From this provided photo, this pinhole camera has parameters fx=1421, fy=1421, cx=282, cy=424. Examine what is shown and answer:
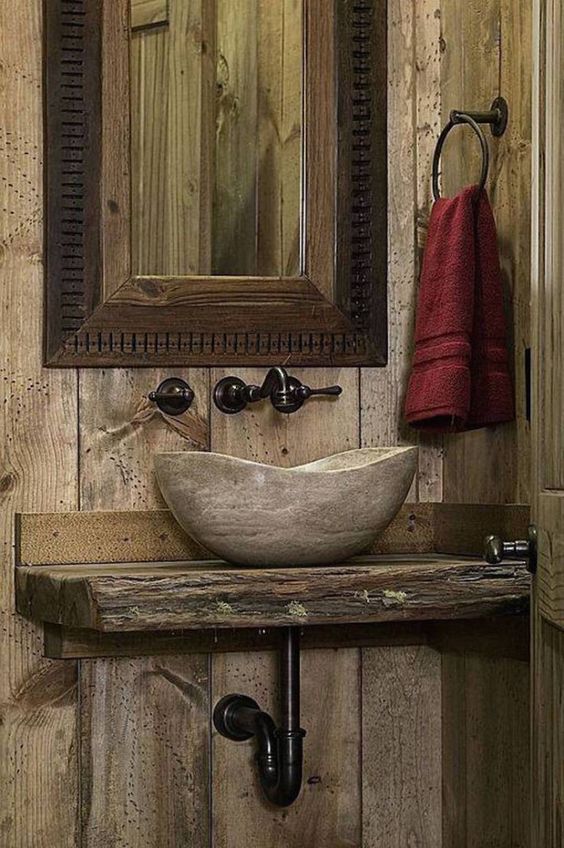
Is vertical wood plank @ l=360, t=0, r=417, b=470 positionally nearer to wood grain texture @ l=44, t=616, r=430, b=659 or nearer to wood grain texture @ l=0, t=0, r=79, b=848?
wood grain texture @ l=44, t=616, r=430, b=659

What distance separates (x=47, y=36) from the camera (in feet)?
7.23

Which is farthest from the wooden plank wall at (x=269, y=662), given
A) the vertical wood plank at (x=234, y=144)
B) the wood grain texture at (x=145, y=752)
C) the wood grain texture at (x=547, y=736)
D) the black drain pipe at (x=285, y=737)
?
the wood grain texture at (x=547, y=736)

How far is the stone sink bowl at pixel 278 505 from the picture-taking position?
1.95 meters

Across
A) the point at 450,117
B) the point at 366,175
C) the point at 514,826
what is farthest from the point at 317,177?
the point at 514,826

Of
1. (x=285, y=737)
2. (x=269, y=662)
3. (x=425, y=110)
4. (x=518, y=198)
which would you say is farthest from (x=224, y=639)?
(x=425, y=110)

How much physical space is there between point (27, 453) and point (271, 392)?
0.39 meters

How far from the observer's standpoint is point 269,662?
230cm

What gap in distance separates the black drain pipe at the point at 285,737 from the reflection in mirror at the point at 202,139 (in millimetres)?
615

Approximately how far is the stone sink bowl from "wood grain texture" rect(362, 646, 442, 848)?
0.40 metres

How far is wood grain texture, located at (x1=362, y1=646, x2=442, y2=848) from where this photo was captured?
2.35m

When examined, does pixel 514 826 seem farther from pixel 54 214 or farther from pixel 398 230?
pixel 54 214

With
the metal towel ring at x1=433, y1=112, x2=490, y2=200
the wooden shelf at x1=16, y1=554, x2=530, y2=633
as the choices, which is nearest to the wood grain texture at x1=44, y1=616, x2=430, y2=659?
the wooden shelf at x1=16, y1=554, x2=530, y2=633

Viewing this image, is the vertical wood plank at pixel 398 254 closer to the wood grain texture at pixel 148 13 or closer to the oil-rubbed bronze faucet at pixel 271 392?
the oil-rubbed bronze faucet at pixel 271 392

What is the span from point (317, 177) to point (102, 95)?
369 millimetres
